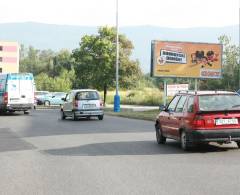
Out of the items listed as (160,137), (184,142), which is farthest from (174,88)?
(184,142)

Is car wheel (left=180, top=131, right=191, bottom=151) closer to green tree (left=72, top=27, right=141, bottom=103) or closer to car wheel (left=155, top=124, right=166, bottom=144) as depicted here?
car wheel (left=155, top=124, right=166, bottom=144)

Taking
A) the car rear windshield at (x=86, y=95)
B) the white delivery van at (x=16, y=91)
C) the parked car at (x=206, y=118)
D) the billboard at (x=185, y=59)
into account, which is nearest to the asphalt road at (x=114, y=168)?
the parked car at (x=206, y=118)

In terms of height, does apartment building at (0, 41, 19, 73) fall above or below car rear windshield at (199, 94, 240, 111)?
above

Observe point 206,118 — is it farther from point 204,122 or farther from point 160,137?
point 160,137

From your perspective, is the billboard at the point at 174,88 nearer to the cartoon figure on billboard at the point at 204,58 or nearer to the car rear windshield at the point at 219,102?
the cartoon figure on billboard at the point at 204,58

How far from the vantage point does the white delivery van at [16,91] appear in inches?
1563

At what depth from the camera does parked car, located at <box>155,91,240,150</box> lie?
48.5ft

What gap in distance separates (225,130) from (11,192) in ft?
22.6

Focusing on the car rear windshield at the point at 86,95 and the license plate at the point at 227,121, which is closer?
the license plate at the point at 227,121

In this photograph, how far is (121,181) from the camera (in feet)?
33.6

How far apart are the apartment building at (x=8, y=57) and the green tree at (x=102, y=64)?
9879cm

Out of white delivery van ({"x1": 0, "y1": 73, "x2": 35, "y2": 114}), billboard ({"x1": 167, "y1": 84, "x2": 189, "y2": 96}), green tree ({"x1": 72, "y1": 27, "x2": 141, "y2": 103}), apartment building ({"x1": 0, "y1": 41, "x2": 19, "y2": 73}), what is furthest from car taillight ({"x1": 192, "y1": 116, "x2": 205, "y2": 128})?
apartment building ({"x1": 0, "y1": 41, "x2": 19, "y2": 73})

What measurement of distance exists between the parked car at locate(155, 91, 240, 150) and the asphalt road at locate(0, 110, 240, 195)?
1.22 feet

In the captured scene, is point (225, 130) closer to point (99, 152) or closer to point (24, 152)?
point (99, 152)
